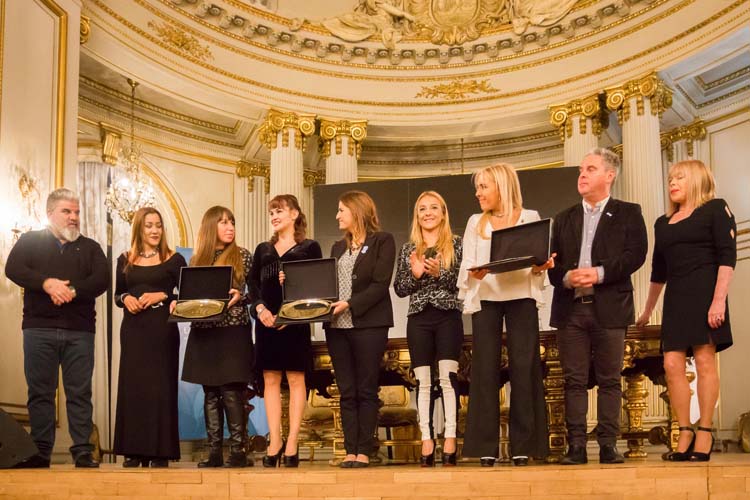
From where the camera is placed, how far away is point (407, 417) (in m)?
7.68

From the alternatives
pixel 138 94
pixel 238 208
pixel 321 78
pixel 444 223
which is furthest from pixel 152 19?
pixel 444 223

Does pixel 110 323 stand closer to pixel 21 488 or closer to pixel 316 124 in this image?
pixel 316 124

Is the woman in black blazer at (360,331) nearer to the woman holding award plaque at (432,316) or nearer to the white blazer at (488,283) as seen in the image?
the woman holding award plaque at (432,316)

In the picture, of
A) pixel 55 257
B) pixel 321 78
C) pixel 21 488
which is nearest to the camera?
pixel 21 488

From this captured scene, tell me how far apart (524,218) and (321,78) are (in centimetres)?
766

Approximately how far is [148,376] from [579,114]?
756 centimetres

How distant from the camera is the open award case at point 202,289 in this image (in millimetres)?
5168

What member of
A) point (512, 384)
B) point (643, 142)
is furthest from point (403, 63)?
point (512, 384)

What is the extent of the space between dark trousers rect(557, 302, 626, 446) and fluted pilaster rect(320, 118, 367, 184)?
24.2 feet

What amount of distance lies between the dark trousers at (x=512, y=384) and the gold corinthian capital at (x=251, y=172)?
8635mm

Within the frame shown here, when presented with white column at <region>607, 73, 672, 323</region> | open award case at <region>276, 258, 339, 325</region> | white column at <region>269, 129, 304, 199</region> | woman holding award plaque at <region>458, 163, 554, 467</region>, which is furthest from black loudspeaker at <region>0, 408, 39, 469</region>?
white column at <region>607, 73, 672, 323</region>

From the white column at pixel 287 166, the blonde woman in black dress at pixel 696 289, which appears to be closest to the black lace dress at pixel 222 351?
the blonde woman in black dress at pixel 696 289

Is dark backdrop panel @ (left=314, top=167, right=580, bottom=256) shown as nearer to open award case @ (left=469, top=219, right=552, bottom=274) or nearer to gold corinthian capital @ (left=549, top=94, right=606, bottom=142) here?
gold corinthian capital @ (left=549, top=94, right=606, bottom=142)

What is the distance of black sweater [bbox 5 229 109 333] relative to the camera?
5410mm
